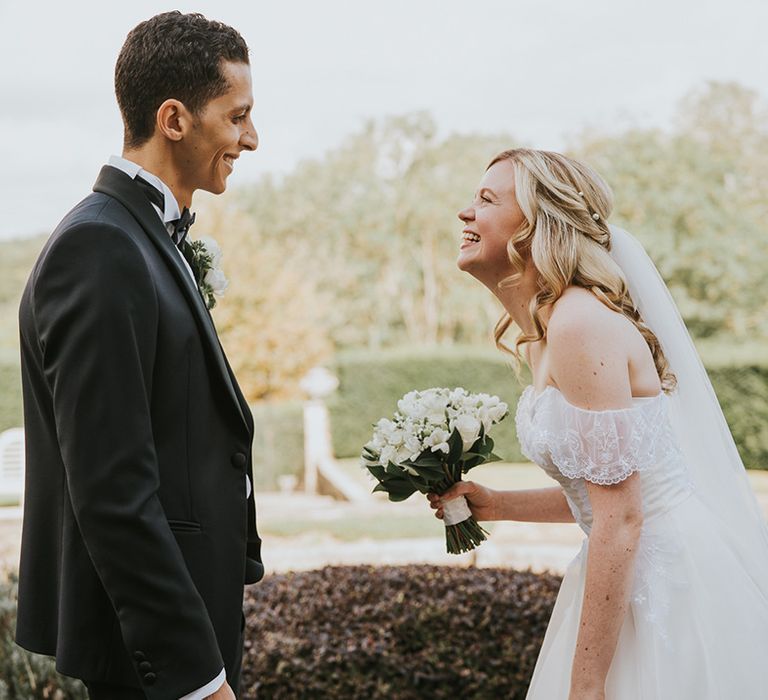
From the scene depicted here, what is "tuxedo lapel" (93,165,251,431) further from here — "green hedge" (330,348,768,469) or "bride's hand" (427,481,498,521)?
"green hedge" (330,348,768,469)

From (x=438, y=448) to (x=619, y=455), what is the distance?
2.00ft

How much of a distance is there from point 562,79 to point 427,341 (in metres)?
21.3

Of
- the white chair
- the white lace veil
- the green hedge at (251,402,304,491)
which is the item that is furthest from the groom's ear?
the green hedge at (251,402,304,491)

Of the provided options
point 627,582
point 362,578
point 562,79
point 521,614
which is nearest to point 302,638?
point 362,578

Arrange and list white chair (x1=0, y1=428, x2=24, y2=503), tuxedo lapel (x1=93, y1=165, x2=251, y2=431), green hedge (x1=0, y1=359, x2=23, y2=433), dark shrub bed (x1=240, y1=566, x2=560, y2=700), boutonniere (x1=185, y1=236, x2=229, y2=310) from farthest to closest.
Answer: green hedge (x1=0, y1=359, x2=23, y2=433) < white chair (x1=0, y1=428, x2=24, y2=503) < dark shrub bed (x1=240, y1=566, x2=560, y2=700) < boutonniere (x1=185, y1=236, x2=229, y2=310) < tuxedo lapel (x1=93, y1=165, x2=251, y2=431)

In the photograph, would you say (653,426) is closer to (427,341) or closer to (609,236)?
(609,236)

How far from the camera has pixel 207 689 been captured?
73.5 inches

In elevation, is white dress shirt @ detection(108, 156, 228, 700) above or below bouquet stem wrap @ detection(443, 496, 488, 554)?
above

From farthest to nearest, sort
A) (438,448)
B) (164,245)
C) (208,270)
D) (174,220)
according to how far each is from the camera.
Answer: (438,448), (208,270), (174,220), (164,245)

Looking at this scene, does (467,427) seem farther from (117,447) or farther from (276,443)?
(276,443)

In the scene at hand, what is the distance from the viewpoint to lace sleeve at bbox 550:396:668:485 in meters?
2.24

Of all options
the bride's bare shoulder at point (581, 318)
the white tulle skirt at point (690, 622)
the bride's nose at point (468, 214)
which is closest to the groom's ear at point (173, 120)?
the bride's nose at point (468, 214)

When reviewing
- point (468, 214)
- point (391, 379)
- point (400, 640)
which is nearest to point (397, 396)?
point (391, 379)

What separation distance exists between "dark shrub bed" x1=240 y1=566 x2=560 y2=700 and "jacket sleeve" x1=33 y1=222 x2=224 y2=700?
2162 mm
